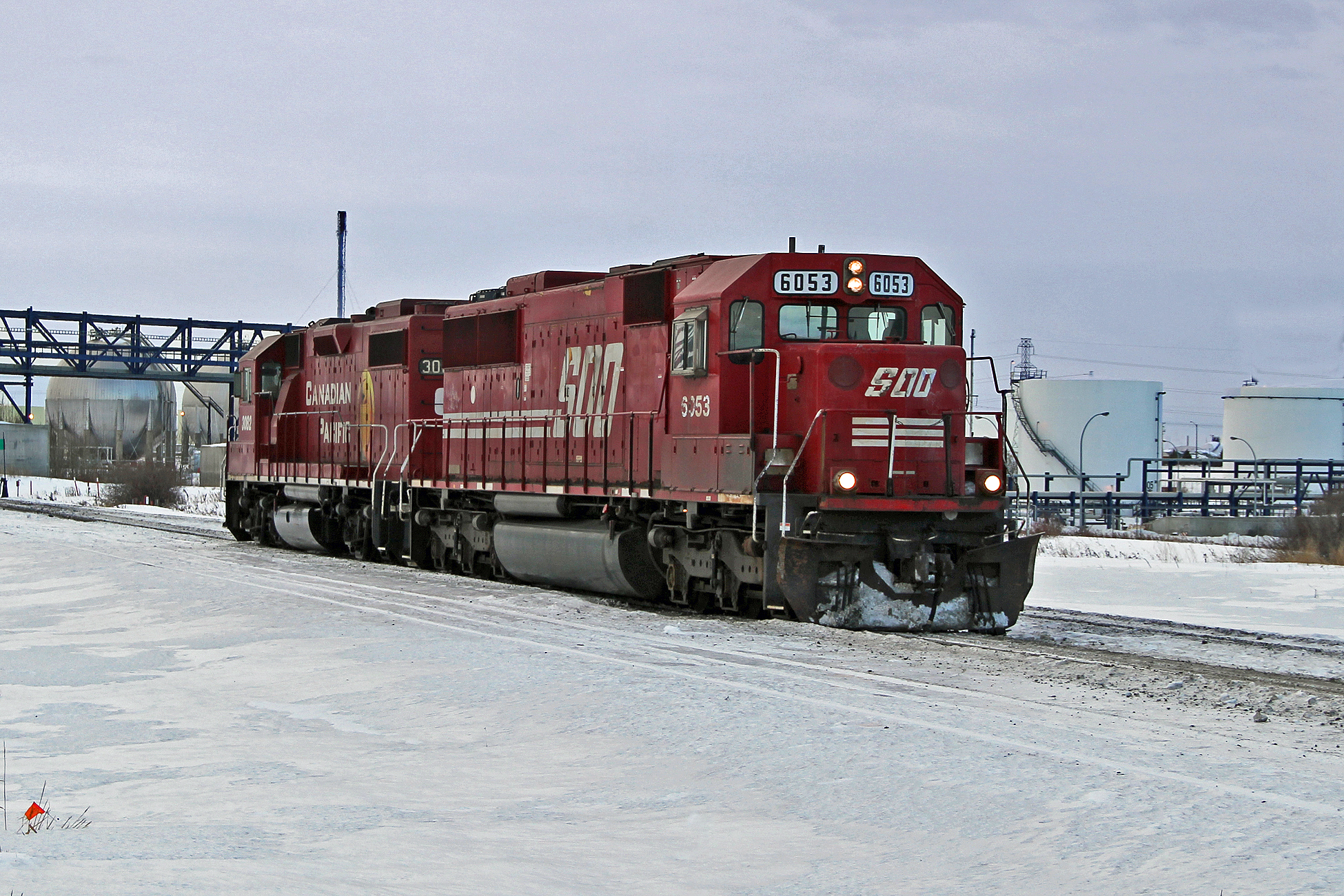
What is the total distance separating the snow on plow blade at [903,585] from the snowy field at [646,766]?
0.42m

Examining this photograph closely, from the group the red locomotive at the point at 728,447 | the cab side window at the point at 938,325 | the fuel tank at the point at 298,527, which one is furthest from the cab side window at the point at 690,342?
the fuel tank at the point at 298,527

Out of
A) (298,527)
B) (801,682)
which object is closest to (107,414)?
(298,527)

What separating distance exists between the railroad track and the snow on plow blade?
0.21m

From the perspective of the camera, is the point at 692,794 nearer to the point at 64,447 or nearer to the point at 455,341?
the point at 455,341

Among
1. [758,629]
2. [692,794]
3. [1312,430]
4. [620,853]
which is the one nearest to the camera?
[620,853]

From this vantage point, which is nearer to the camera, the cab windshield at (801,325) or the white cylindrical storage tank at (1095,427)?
the cab windshield at (801,325)

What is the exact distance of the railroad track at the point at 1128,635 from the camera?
9641 mm

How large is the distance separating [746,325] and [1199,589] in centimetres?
777

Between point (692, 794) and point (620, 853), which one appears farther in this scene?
point (692, 794)

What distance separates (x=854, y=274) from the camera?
42.1 ft

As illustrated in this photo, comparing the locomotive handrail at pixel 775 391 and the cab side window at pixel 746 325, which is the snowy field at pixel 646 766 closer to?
the locomotive handrail at pixel 775 391

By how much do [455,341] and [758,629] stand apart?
862cm

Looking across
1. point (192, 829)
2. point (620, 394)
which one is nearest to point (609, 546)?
point (620, 394)

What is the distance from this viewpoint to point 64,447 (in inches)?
3004
